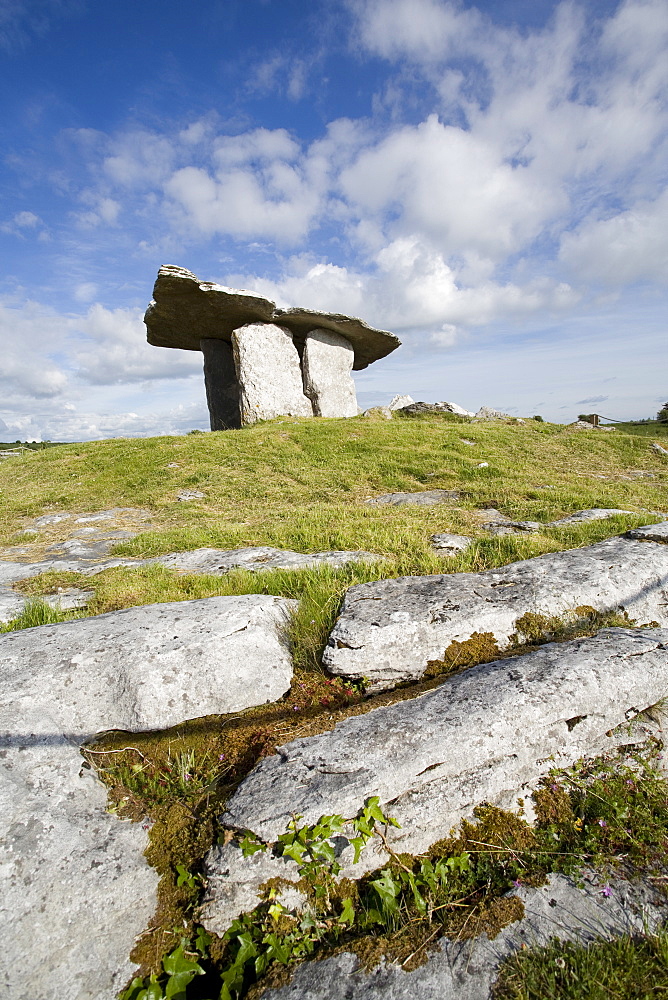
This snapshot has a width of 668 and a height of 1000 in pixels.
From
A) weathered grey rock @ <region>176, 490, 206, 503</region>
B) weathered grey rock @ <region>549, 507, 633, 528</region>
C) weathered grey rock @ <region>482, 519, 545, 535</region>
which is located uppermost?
weathered grey rock @ <region>176, 490, 206, 503</region>

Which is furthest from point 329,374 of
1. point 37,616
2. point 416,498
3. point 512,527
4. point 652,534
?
point 37,616

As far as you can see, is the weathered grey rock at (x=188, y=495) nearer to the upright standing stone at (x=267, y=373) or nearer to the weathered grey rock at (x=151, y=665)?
the weathered grey rock at (x=151, y=665)

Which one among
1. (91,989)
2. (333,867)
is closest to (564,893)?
(333,867)

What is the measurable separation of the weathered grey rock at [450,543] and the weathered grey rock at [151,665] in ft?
9.48

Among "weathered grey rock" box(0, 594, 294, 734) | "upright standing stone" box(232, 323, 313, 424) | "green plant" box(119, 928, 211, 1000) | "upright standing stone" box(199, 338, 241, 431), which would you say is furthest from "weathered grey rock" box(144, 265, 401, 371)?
"green plant" box(119, 928, 211, 1000)

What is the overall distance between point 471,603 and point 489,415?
75.3 ft

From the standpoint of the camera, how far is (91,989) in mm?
2178

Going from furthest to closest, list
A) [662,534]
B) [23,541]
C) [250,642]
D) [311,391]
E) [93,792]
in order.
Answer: [311,391] < [23,541] < [662,534] < [250,642] < [93,792]

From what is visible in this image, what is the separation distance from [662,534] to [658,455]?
13643 millimetres

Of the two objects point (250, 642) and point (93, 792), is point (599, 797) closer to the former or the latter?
point (250, 642)

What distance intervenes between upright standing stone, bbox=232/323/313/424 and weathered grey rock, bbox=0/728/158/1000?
18.6 meters

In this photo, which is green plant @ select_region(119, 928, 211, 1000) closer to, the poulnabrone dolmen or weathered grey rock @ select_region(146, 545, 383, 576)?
weathered grey rock @ select_region(146, 545, 383, 576)

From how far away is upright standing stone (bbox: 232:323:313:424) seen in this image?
2105 centimetres

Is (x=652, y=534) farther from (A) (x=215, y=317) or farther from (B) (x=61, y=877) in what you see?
(A) (x=215, y=317)
